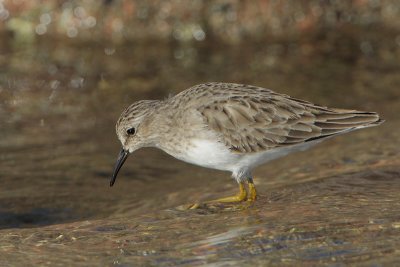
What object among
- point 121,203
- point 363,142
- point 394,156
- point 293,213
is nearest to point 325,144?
point 363,142

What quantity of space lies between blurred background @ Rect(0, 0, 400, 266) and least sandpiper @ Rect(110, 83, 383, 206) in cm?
53

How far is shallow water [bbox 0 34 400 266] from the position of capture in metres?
7.09

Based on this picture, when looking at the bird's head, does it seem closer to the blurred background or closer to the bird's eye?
the bird's eye

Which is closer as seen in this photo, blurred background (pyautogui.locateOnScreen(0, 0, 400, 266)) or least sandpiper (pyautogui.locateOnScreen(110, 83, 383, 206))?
least sandpiper (pyautogui.locateOnScreen(110, 83, 383, 206))

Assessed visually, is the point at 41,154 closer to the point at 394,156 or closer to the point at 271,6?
the point at 394,156

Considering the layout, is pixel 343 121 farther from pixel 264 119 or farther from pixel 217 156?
pixel 217 156

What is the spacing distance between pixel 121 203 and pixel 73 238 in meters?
2.53

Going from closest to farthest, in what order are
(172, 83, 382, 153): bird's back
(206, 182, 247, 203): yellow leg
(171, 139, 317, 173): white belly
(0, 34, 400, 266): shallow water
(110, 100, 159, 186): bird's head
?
1. (0, 34, 400, 266): shallow water
2. (171, 139, 317, 173): white belly
3. (172, 83, 382, 153): bird's back
4. (206, 182, 247, 203): yellow leg
5. (110, 100, 159, 186): bird's head

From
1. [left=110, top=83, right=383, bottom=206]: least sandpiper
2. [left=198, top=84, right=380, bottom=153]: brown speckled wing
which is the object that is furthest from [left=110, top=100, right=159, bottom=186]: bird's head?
[left=198, top=84, right=380, bottom=153]: brown speckled wing

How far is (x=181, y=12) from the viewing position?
16.1 meters

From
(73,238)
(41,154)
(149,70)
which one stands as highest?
(149,70)

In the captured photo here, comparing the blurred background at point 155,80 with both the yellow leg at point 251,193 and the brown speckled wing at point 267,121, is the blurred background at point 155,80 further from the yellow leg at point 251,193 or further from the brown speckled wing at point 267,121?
the brown speckled wing at point 267,121

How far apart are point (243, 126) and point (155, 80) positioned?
19.1ft

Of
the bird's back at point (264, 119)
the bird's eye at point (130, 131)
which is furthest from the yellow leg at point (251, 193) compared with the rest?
the bird's eye at point (130, 131)
